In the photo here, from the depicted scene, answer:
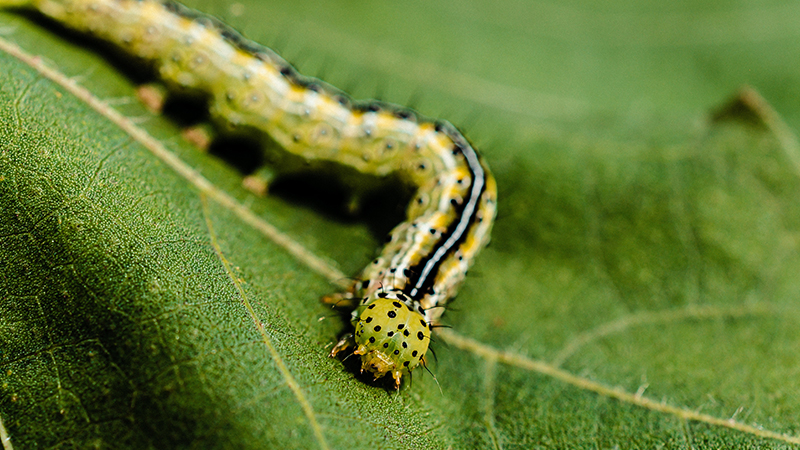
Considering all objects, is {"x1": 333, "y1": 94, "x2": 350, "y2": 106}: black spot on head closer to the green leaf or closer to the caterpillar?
the caterpillar

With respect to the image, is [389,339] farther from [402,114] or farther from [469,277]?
[402,114]

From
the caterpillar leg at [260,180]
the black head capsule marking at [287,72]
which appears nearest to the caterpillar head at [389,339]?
the caterpillar leg at [260,180]

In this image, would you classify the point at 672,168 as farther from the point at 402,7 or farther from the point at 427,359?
the point at 402,7

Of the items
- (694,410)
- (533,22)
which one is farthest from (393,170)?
(533,22)

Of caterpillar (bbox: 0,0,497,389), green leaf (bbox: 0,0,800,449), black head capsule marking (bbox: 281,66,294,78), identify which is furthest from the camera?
black head capsule marking (bbox: 281,66,294,78)

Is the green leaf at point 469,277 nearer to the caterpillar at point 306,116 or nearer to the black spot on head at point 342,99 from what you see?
the caterpillar at point 306,116

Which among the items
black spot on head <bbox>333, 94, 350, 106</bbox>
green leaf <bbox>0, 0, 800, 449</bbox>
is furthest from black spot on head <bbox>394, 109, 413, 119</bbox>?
green leaf <bbox>0, 0, 800, 449</bbox>
